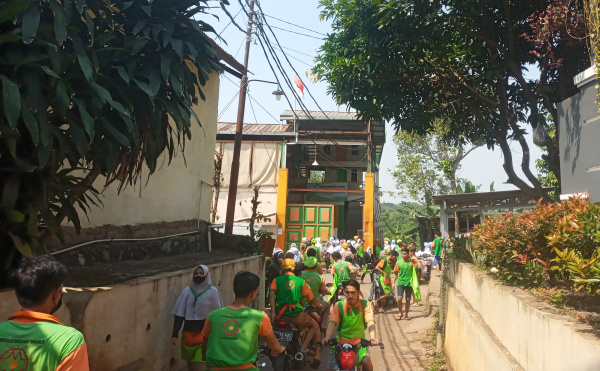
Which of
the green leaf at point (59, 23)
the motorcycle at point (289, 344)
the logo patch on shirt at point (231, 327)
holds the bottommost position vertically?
the motorcycle at point (289, 344)

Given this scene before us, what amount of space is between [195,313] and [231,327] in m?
2.19

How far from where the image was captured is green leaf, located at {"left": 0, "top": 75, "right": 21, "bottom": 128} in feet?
12.5

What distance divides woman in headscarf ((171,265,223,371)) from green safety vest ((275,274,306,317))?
1300 mm

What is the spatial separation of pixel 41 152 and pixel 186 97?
191cm

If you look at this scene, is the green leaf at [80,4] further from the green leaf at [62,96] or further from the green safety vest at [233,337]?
the green safety vest at [233,337]

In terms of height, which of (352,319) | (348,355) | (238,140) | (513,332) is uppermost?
(238,140)

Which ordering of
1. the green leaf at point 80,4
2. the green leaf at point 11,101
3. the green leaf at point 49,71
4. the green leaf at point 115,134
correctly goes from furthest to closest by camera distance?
1. the green leaf at point 115,134
2. the green leaf at point 80,4
3. the green leaf at point 49,71
4. the green leaf at point 11,101

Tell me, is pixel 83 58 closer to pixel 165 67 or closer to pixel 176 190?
pixel 165 67

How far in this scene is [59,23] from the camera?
428 cm

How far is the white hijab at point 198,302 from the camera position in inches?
238

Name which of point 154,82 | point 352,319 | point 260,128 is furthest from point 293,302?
point 260,128

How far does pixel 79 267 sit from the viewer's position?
22.7 ft

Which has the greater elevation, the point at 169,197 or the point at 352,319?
the point at 169,197

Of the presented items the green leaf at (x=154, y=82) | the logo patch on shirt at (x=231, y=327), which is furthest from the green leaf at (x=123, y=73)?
the logo patch on shirt at (x=231, y=327)
